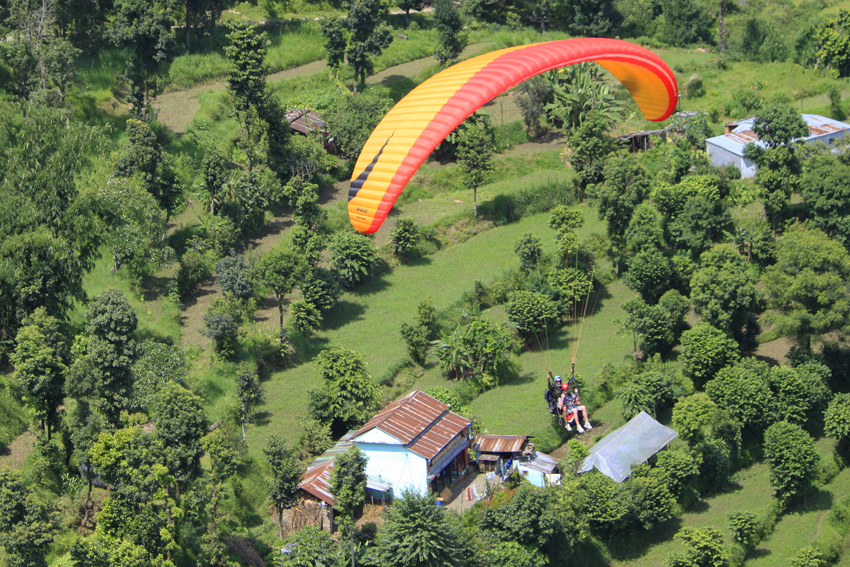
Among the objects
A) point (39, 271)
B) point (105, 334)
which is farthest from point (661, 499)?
point (39, 271)

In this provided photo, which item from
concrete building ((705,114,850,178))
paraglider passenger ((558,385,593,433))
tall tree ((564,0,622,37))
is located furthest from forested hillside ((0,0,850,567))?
tall tree ((564,0,622,37))

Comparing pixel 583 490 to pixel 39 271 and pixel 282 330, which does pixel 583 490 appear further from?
pixel 39 271

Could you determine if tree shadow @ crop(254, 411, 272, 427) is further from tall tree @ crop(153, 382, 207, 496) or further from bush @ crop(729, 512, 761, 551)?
bush @ crop(729, 512, 761, 551)

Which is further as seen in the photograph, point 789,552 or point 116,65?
point 116,65

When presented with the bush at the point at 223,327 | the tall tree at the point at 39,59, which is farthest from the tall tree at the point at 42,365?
the tall tree at the point at 39,59

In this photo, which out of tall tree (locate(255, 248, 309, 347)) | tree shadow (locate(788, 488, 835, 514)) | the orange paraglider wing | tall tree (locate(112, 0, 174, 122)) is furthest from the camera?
tall tree (locate(112, 0, 174, 122))

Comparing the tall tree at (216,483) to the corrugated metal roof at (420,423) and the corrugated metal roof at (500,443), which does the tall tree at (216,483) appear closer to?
the corrugated metal roof at (420,423)

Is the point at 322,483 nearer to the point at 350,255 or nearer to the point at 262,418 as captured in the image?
the point at 262,418
